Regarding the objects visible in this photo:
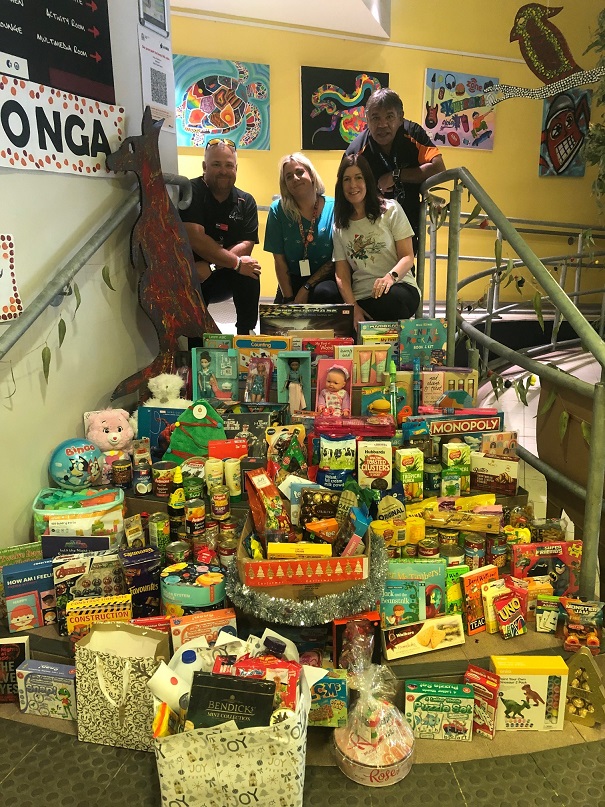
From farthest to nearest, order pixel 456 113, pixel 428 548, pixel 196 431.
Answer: pixel 456 113, pixel 196 431, pixel 428 548

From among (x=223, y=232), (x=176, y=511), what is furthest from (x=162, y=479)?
(x=223, y=232)

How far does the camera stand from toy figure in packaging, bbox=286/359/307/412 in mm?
2480

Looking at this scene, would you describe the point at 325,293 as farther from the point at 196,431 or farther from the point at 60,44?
the point at 60,44

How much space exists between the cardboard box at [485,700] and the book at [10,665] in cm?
124

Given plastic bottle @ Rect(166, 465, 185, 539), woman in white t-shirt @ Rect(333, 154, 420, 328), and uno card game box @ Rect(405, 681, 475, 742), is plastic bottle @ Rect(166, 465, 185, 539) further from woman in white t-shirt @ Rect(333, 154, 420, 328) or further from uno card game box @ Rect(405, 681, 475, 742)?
woman in white t-shirt @ Rect(333, 154, 420, 328)

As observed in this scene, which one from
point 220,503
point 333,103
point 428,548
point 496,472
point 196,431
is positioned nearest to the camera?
point 428,548

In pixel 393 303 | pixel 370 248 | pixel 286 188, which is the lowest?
pixel 393 303

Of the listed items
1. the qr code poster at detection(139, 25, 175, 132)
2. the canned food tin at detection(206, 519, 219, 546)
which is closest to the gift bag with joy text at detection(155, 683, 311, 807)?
the canned food tin at detection(206, 519, 219, 546)

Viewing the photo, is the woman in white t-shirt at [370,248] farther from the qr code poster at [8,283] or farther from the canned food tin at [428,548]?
the qr code poster at [8,283]

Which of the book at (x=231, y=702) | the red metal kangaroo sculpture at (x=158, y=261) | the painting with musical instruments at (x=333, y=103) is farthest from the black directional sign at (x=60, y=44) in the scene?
the painting with musical instruments at (x=333, y=103)

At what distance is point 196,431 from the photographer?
2.33 meters

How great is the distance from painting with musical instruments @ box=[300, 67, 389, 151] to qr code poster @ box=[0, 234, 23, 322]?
13.3ft

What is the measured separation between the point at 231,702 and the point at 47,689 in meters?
0.66

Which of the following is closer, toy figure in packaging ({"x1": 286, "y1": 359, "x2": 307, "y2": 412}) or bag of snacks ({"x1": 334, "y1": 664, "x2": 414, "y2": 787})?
bag of snacks ({"x1": 334, "y1": 664, "x2": 414, "y2": 787})
